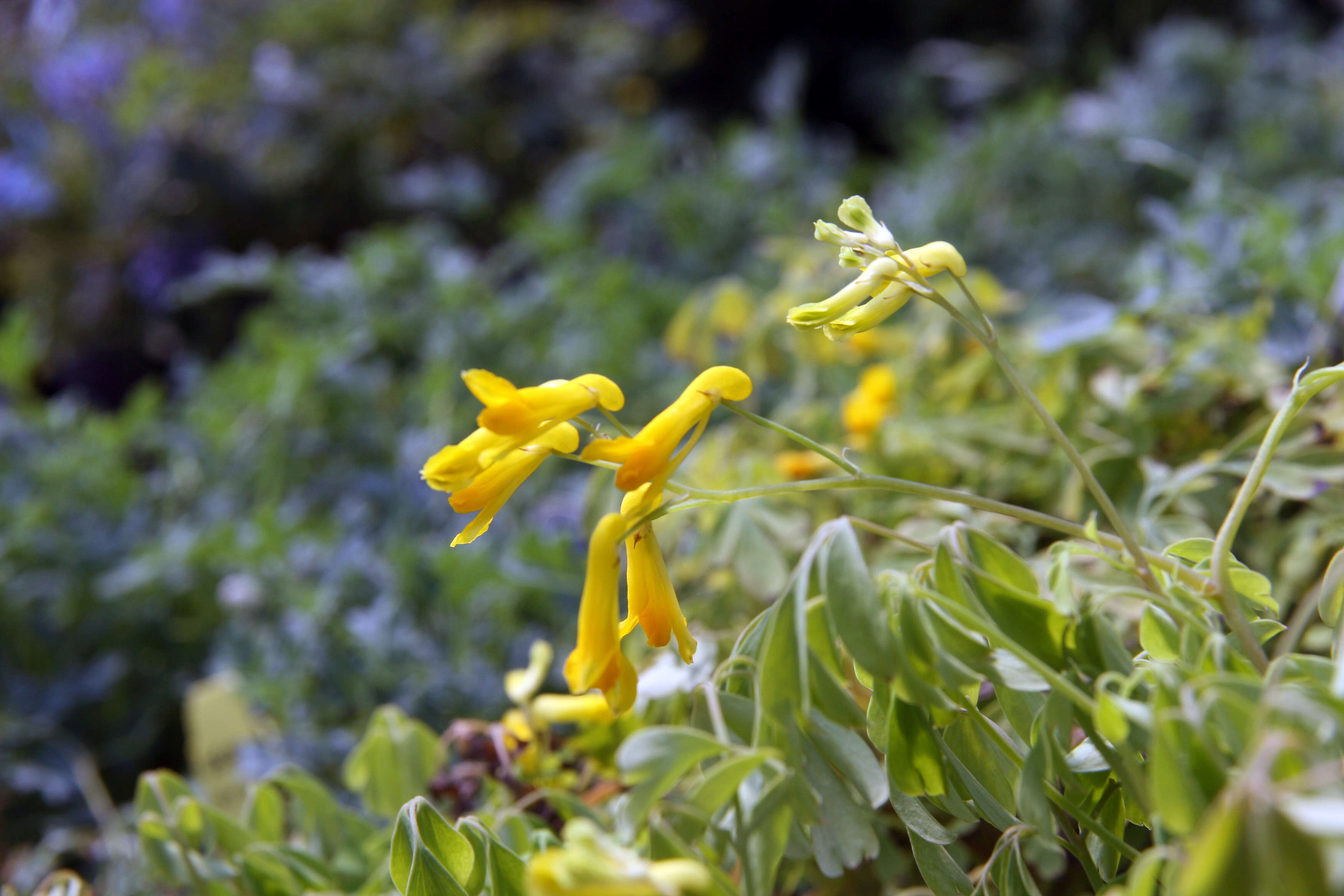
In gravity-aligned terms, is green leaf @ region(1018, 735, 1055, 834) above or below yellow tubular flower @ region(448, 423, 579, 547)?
below

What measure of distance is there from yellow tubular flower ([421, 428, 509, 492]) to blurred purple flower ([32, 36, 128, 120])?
2334mm

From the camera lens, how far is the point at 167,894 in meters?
0.73

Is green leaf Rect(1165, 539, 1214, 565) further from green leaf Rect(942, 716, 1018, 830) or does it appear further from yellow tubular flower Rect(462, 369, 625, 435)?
yellow tubular flower Rect(462, 369, 625, 435)

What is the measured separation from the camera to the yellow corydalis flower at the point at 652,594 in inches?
14.7

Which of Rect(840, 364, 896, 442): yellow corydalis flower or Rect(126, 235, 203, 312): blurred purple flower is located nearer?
Rect(840, 364, 896, 442): yellow corydalis flower

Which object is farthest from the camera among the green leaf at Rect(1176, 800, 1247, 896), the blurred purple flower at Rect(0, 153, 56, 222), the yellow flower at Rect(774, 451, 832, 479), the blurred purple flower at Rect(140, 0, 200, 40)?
the blurred purple flower at Rect(140, 0, 200, 40)

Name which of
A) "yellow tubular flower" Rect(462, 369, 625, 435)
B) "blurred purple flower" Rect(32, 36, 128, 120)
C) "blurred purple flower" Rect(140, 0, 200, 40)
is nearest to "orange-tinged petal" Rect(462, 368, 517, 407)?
"yellow tubular flower" Rect(462, 369, 625, 435)

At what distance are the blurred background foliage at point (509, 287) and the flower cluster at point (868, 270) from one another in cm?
29

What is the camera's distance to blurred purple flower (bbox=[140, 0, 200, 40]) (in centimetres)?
245

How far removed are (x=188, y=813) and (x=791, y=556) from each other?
46cm

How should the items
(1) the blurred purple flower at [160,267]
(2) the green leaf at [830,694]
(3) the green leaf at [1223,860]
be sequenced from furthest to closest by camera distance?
1. (1) the blurred purple flower at [160,267]
2. (2) the green leaf at [830,694]
3. (3) the green leaf at [1223,860]

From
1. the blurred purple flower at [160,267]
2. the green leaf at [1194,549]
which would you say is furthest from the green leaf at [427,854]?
the blurred purple flower at [160,267]

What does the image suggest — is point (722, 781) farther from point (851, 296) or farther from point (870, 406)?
point (870, 406)

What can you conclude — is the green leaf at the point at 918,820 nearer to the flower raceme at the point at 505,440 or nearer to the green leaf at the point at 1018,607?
the green leaf at the point at 1018,607
